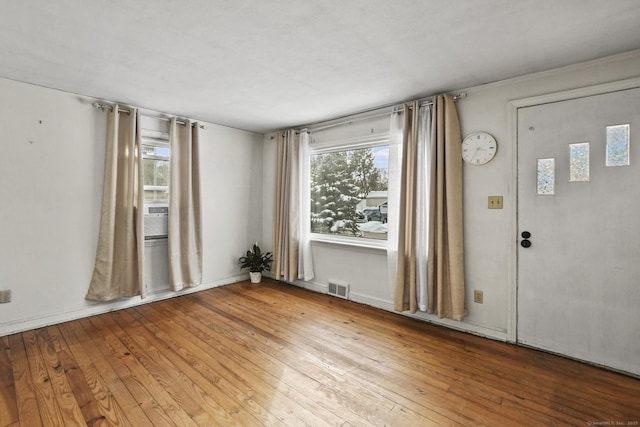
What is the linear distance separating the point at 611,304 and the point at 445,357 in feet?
4.39

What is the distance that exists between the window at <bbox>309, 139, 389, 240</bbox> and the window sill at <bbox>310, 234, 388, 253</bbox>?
66 mm

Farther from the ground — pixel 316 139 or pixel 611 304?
pixel 316 139

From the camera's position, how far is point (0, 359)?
2436mm

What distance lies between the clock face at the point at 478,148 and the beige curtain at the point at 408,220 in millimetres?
497

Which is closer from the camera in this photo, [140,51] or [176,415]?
[176,415]

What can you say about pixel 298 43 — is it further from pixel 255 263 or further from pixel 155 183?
pixel 255 263

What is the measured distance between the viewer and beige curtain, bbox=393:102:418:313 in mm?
3240

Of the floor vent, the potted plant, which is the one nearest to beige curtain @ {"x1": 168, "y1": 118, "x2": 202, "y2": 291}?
the potted plant

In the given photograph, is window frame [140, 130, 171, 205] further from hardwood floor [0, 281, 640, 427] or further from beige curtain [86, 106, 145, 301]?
hardwood floor [0, 281, 640, 427]

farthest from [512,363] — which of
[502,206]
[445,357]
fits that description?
[502,206]

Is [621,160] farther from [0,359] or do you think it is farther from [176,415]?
[0,359]

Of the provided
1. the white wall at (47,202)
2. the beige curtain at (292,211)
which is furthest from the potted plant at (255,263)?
the white wall at (47,202)

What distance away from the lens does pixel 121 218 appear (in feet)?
11.6

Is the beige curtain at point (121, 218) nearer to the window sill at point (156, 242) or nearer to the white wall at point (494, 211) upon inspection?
the window sill at point (156, 242)
